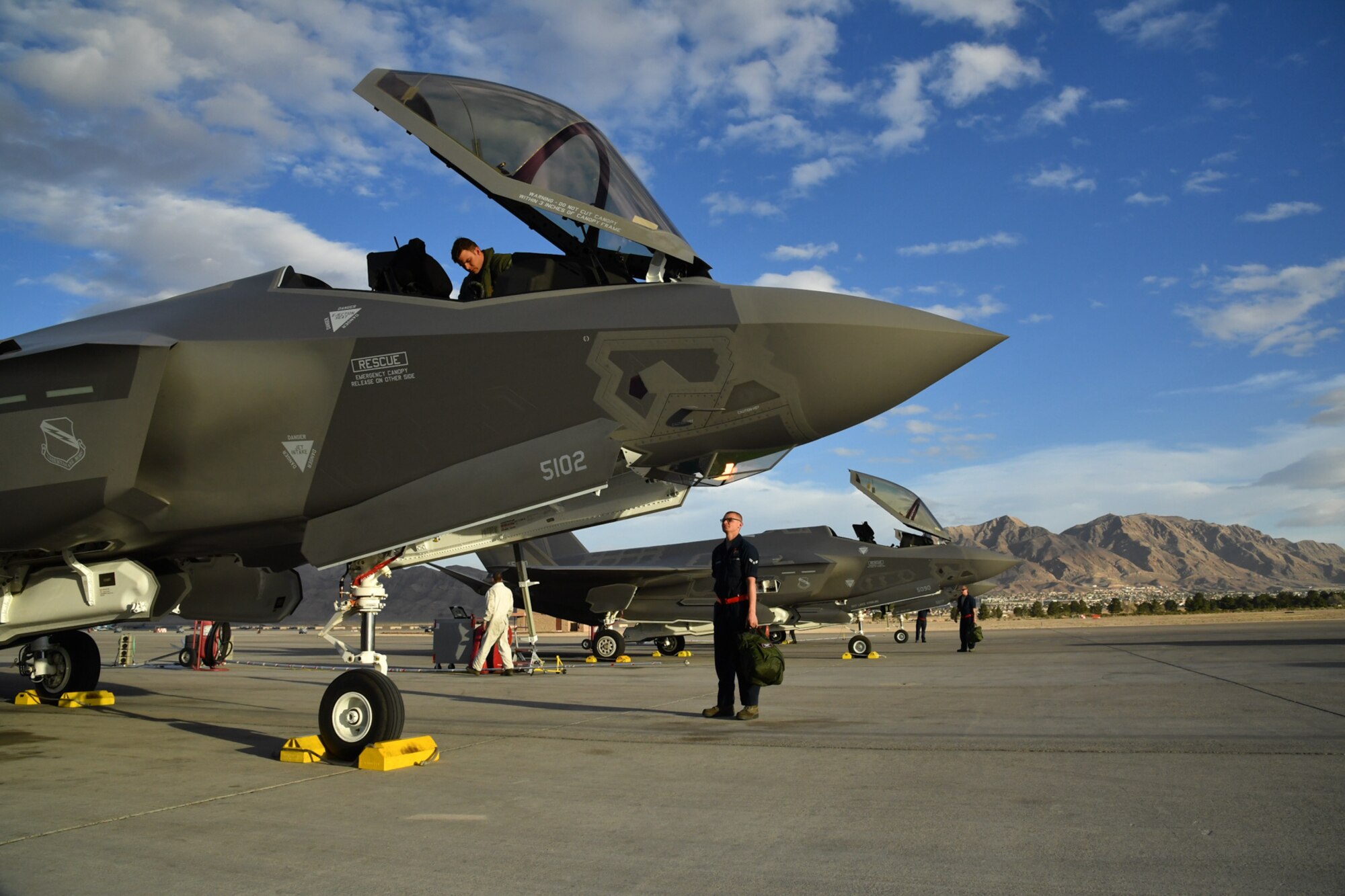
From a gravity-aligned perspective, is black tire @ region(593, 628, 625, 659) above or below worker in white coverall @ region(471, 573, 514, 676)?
below

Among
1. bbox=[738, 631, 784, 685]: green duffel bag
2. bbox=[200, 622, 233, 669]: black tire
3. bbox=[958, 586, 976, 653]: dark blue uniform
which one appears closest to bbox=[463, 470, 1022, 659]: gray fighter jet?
bbox=[958, 586, 976, 653]: dark blue uniform

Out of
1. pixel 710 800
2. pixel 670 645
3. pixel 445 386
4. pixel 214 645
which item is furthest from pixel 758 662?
pixel 670 645

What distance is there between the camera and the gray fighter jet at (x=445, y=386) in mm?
4906

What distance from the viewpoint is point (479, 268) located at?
569 centimetres

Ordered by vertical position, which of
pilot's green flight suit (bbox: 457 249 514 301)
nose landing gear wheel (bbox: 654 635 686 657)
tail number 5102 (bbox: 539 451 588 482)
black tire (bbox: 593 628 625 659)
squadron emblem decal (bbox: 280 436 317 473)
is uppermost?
pilot's green flight suit (bbox: 457 249 514 301)

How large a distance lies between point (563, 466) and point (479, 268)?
1659 mm

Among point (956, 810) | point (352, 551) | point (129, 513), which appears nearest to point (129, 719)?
A: point (129, 513)

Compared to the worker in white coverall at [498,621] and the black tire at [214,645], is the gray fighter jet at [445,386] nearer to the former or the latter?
the worker in white coverall at [498,621]

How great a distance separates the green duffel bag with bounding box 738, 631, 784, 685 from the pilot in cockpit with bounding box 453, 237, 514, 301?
3627mm

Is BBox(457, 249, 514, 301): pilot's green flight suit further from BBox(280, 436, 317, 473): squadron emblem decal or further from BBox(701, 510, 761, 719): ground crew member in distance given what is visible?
BBox(701, 510, 761, 719): ground crew member in distance

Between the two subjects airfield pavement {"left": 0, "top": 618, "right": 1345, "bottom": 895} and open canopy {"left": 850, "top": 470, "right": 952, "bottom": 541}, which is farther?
open canopy {"left": 850, "top": 470, "right": 952, "bottom": 541}

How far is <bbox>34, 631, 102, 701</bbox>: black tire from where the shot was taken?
9.40 meters

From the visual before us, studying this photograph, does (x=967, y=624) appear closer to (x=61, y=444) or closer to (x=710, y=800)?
(x=710, y=800)


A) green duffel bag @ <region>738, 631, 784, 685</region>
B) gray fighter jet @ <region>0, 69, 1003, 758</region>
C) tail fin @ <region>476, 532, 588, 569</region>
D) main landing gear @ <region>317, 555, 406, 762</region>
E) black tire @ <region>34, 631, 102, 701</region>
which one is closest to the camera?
gray fighter jet @ <region>0, 69, 1003, 758</region>
